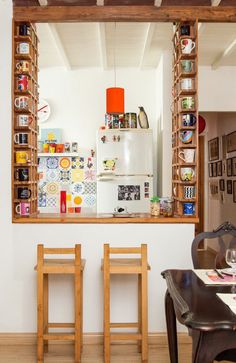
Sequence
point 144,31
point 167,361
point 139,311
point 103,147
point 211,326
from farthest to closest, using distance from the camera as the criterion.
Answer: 1. point 103,147
2. point 144,31
3. point 139,311
4. point 167,361
5. point 211,326

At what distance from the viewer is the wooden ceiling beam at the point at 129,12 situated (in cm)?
376

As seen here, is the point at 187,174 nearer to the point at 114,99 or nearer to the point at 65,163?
the point at 114,99

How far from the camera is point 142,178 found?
19.3 ft

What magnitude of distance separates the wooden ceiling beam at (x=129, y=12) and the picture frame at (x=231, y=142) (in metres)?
3.61

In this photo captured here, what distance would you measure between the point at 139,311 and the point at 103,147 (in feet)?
8.59

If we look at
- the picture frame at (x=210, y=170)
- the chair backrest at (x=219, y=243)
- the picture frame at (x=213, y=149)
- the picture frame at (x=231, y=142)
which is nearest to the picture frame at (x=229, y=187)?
the picture frame at (x=231, y=142)

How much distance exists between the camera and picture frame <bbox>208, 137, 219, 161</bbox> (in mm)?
8281

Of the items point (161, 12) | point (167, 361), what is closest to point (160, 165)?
point (161, 12)

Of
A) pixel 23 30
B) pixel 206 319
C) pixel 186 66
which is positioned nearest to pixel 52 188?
pixel 23 30

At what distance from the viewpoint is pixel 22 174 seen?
3.78 metres

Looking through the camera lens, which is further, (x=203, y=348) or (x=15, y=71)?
(x=15, y=71)

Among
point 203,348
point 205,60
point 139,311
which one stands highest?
point 205,60

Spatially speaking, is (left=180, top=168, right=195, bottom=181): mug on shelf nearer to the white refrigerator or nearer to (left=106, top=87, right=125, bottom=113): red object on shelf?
(left=106, top=87, right=125, bottom=113): red object on shelf

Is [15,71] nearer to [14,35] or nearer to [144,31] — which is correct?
[14,35]
